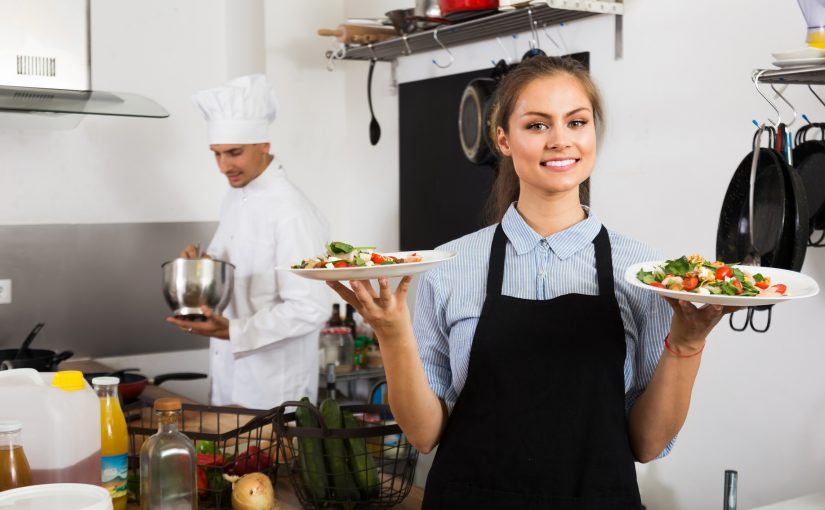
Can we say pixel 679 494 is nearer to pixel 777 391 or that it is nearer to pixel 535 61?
pixel 777 391

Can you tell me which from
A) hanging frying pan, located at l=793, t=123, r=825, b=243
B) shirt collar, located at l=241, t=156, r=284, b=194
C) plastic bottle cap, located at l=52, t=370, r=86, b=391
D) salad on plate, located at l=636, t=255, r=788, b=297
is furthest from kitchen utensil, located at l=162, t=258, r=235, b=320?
salad on plate, located at l=636, t=255, r=788, b=297

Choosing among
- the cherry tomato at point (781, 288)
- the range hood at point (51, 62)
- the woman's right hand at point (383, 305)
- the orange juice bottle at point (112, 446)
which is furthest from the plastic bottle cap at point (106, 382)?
the range hood at point (51, 62)

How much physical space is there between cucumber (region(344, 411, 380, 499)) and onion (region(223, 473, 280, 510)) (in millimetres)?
155

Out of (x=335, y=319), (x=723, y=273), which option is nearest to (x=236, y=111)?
(x=335, y=319)

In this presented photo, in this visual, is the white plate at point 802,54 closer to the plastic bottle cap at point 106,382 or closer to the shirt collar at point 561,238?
the shirt collar at point 561,238

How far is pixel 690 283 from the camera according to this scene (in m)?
1.23

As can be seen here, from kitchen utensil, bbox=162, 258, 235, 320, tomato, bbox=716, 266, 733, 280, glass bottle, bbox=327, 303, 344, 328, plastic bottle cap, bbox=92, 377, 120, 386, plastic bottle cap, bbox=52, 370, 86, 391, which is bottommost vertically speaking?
glass bottle, bbox=327, 303, 344, 328

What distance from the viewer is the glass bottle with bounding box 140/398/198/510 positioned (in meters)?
1.52

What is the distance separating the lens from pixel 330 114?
3.82 m

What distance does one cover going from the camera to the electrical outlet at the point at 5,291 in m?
3.31

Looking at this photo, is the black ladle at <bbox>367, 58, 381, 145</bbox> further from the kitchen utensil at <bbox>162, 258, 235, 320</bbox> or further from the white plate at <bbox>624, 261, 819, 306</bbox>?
the white plate at <bbox>624, 261, 819, 306</bbox>

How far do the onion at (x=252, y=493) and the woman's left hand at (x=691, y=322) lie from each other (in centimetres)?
76

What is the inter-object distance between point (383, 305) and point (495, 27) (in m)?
1.63

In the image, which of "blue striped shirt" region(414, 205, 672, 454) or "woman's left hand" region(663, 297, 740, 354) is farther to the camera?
"blue striped shirt" region(414, 205, 672, 454)
